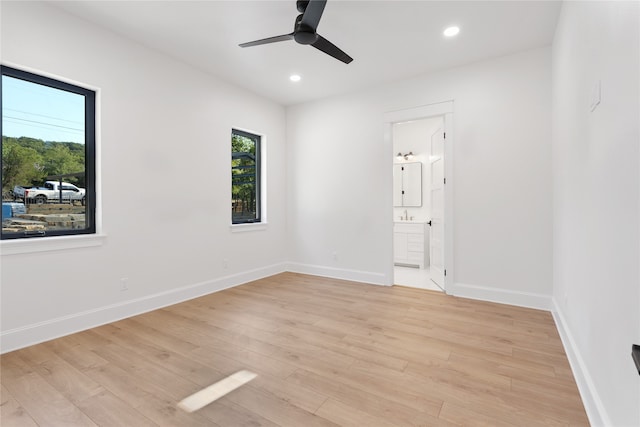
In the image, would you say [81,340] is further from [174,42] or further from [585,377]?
[585,377]

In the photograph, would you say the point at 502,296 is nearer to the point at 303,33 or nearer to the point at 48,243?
the point at 303,33

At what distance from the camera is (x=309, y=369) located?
7.09ft

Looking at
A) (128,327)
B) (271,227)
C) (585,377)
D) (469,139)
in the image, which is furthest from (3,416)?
(469,139)

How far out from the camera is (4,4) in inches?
95.0

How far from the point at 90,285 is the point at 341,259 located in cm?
316

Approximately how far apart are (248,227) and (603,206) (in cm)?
401

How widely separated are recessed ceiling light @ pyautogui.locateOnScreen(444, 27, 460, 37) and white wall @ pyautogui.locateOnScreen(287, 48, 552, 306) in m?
0.83

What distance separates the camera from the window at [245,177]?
461cm

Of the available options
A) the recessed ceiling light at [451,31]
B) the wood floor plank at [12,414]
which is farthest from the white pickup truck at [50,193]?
the recessed ceiling light at [451,31]

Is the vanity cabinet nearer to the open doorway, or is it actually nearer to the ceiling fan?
the open doorway

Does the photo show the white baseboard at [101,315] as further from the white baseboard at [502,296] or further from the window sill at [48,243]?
the white baseboard at [502,296]

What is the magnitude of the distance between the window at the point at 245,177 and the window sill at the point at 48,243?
6.05 ft

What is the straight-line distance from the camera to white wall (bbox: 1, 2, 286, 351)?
2562mm

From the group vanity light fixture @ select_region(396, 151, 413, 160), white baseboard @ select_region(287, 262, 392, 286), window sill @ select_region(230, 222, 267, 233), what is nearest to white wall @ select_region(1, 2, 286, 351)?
window sill @ select_region(230, 222, 267, 233)
